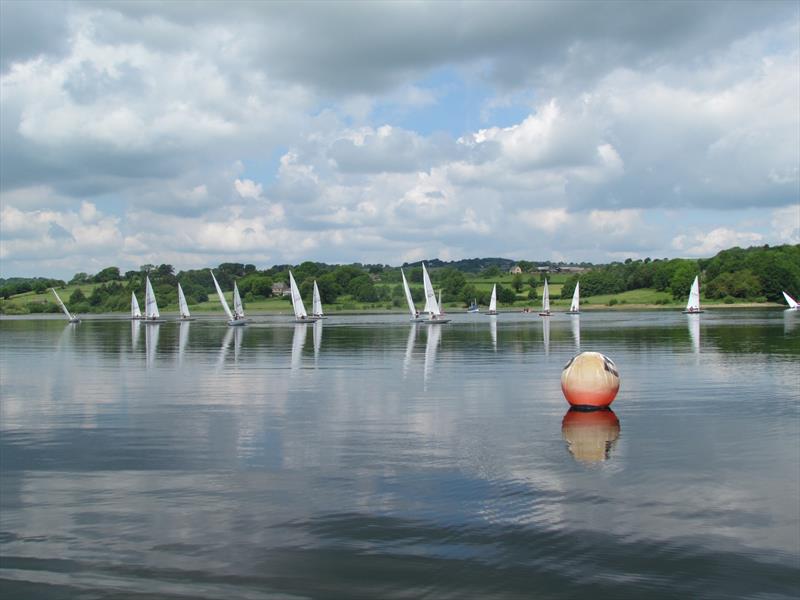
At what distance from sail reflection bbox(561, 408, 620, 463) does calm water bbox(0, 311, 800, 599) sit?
0.13 meters

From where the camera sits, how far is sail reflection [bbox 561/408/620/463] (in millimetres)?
17578

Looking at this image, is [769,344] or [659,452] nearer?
[659,452]

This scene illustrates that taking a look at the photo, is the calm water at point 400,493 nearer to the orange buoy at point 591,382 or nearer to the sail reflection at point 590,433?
the sail reflection at point 590,433

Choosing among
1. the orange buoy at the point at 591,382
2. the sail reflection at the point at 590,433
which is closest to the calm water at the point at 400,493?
the sail reflection at the point at 590,433

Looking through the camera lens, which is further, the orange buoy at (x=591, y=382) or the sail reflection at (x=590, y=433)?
the orange buoy at (x=591, y=382)

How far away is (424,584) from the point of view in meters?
10.2

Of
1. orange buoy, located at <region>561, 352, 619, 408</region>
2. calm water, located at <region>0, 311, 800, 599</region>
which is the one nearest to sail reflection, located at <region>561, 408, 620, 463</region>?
calm water, located at <region>0, 311, 800, 599</region>

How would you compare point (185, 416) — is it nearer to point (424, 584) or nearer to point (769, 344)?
point (424, 584)

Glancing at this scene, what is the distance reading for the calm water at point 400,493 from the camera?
10.5 metres

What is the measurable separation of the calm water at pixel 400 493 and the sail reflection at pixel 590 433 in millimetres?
130

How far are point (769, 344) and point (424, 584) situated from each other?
1940 inches

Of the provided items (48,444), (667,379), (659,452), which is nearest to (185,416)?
(48,444)

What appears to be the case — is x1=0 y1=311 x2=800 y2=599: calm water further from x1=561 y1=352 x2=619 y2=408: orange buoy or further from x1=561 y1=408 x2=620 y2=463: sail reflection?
x1=561 y1=352 x2=619 y2=408: orange buoy

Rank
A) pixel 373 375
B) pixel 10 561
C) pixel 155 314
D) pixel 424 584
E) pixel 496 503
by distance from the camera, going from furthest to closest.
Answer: pixel 155 314 → pixel 373 375 → pixel 496 503 → pixel 10 561 → pixel 424 584
